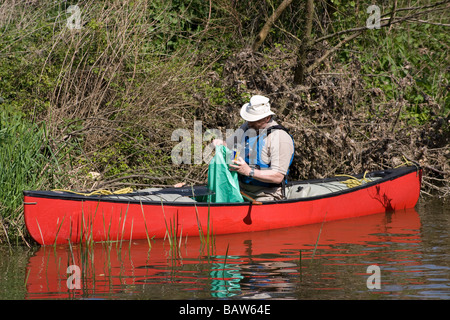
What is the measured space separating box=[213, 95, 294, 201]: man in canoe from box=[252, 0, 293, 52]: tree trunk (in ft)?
11.0

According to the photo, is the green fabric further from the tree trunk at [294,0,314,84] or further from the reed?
the tree trunk at [294,0,314,84]

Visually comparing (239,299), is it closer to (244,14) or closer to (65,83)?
(65,83)

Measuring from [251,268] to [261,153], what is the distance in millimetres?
1913

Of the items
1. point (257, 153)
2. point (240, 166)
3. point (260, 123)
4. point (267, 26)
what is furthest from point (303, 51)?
point (240, 166)

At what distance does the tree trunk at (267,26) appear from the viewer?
1070cm

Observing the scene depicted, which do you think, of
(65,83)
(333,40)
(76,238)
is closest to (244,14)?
(333,40)

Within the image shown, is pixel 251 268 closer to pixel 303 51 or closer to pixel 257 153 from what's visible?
pixel 257 153

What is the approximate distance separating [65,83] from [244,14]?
376 cm

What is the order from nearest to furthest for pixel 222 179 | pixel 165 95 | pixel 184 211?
pixel 184 211 → pixel 222 179 → pixel 165 95

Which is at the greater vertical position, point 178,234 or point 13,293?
point 178,234

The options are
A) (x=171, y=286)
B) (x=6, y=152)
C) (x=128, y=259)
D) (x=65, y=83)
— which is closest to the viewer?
(x=171, y=286)

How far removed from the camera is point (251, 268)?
6074 millimetres

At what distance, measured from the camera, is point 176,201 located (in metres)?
7.28

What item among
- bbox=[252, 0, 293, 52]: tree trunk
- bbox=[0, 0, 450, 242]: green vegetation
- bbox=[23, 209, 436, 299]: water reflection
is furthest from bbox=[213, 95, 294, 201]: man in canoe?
bbox=[252, 0, 293, 52]: tree trunk
